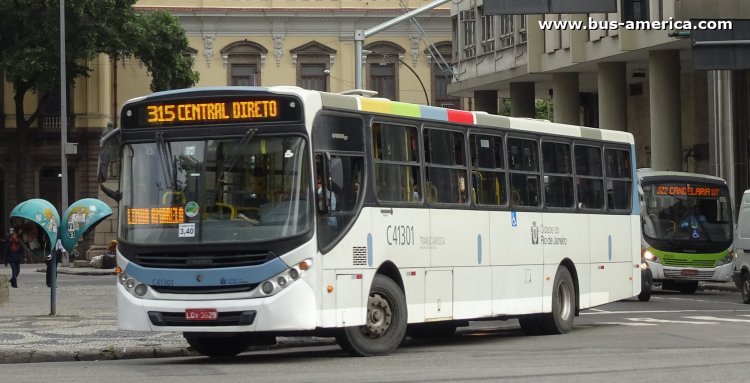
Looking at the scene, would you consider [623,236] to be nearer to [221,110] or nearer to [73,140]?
[221,110]

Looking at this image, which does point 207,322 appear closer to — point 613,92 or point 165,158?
point 165,158

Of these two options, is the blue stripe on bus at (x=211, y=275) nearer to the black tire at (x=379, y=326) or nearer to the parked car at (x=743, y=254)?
the black tire at (x=379, y=326)

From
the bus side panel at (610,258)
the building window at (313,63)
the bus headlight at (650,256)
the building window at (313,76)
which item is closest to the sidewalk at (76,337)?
the bus side panel at (610,258)

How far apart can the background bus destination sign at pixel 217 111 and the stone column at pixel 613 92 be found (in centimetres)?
3861

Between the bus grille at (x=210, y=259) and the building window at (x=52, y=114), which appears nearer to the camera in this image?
the bus grille at (x=210, y=259)

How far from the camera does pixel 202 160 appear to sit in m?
16.4

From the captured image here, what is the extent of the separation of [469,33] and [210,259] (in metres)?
51.0

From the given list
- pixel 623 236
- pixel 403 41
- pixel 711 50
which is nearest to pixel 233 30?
pixel 403 41

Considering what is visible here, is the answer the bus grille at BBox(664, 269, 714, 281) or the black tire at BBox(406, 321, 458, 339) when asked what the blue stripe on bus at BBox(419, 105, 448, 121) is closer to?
the black tire at BBox(406, 321, 458, 339)

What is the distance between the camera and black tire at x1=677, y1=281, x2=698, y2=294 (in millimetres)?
38312

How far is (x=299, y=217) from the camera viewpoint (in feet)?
52.7

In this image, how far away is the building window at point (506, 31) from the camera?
6091cm

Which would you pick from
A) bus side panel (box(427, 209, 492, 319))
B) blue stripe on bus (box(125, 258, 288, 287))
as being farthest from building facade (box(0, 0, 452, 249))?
blue stripe on bus (box(125, 258, 288, 287))

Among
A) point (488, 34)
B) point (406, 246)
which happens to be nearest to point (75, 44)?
point (488, 34)
